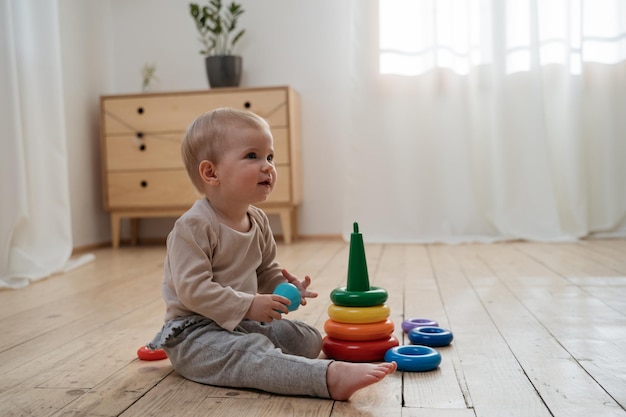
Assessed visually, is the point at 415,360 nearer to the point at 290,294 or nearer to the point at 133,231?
the point at 290,294

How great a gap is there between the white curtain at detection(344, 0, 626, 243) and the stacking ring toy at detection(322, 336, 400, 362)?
2209 mm

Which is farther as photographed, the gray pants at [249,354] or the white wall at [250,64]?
the white wall at [250,64]

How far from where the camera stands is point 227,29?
3639 millimetres

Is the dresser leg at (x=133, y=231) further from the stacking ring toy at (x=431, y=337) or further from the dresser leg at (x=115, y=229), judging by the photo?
the stacking ring toy at (x=431, y=337)

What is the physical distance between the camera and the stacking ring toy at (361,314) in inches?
47.0

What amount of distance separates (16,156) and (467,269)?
1.73 metres

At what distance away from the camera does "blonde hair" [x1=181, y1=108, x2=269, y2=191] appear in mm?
A: 1164

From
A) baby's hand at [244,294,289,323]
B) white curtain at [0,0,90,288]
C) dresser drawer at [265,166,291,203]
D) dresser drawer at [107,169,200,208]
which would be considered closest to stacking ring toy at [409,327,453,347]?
baby's hand at [244,294,289,323]

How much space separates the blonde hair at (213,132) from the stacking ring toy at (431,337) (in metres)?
0.53

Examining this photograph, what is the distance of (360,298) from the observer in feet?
3.93

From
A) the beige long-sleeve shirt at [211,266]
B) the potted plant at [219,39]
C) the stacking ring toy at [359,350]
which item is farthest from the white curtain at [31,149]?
the stacking ring toy at [359,350]

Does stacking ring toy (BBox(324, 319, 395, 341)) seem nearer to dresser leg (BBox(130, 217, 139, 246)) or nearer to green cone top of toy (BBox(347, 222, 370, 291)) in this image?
green cone top of toy (BBox(347, 222, 370, 291))

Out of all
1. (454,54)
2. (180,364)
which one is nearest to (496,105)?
(454,54)

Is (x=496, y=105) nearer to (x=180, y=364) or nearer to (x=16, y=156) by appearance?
→ (x=16, y=156)
